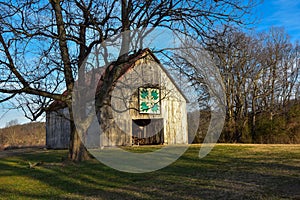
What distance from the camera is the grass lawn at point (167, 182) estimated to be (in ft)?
21.6

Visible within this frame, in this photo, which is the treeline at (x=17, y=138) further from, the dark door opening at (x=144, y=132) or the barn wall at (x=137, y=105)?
the barn wall at (x=137, y=105)

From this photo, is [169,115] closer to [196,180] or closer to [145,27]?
[145,27]

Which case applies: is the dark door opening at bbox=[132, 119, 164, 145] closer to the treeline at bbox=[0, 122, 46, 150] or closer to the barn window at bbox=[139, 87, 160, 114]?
the barn window at bbox=[139, 87, 160, 114]

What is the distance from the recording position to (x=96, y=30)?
1208 cm

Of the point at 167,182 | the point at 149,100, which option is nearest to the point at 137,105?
the point at 149,100

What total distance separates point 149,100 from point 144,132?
5319 mm

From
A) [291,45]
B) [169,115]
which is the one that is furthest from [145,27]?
[291,45]

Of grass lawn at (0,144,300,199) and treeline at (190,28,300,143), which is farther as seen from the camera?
treeline at (190,28,300,143)

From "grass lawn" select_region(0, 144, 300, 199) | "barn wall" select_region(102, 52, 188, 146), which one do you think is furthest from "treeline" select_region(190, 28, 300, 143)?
"grass lawn" select_region(0, 144, 300, 199)

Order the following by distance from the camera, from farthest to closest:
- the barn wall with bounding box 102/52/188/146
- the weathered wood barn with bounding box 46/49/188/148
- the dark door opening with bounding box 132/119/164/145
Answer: the dark door opening with bounding box 132/119/164/145 < the weathered wood barn with bounding box 46/49/188/148 < the barn wall with bounding box 102/52/188/146

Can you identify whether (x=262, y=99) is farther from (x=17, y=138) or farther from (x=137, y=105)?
(x=17, y=138)

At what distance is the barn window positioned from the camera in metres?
18.9

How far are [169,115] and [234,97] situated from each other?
359 inches

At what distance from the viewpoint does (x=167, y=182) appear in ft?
26.5
